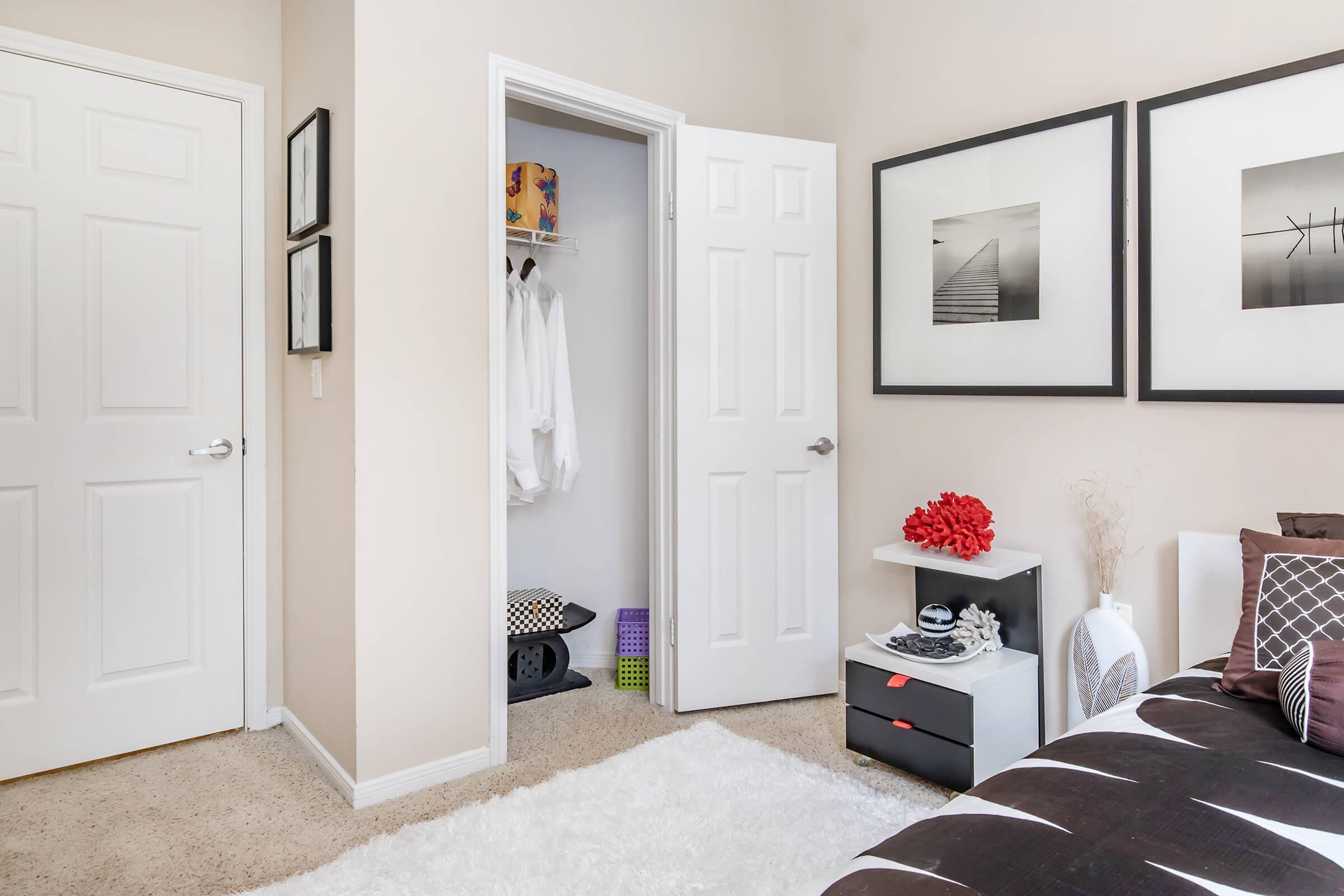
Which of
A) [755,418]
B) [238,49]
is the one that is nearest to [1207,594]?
[755,418]

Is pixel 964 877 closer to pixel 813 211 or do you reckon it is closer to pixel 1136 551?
pixel 1136 551

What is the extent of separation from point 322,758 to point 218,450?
104 centimetres

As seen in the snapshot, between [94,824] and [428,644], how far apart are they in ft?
3.03

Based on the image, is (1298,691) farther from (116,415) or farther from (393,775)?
(116,415)

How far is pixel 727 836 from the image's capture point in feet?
6.46

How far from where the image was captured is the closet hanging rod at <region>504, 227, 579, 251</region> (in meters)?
3.03

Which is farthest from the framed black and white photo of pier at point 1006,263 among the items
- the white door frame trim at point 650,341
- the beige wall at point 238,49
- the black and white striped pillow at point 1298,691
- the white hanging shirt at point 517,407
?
the beige wall at point 238,49

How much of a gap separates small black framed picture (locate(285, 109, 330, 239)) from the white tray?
2029 millimetres

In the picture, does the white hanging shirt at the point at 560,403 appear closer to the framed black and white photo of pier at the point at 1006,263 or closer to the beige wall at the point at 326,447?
the beige wall at the point at 326,447

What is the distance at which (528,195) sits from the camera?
304 cm

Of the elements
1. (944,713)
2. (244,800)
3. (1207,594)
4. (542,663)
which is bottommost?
(244,800)

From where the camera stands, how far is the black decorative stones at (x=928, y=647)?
225cm

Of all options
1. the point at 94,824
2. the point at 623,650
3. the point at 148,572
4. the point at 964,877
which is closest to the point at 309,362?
the point at 148,572

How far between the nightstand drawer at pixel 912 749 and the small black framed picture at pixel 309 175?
212 cm
